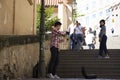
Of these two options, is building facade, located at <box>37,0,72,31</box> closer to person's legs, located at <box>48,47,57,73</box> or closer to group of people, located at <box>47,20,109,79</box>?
group of people, located at <box>47,20,109,79</box>

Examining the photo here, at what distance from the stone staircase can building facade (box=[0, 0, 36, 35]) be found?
2.01m

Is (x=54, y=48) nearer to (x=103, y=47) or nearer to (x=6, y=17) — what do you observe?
(x=6, y=17)

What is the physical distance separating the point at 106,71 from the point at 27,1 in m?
4.23

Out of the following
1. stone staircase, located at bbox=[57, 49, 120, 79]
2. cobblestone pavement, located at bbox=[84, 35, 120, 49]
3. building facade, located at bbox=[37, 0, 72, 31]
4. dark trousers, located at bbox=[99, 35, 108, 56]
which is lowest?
stone staircase, located at bbox=[57, 49, 120, 79]

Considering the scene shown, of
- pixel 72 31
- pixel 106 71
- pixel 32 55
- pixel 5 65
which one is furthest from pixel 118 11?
pixel 5 65

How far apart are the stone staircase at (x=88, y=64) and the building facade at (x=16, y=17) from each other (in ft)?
6.58

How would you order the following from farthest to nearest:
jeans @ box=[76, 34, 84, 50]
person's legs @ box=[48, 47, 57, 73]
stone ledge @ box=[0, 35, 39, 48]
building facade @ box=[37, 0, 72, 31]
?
1. building facade @ box=[37, 0, 72, 31]
2. jeans @ box=[76, 34, 84, 50]
3. person's legs @ box=[48, 47, 57, 73]
4. stone ledge @ box=[0, 35, 39, 48]

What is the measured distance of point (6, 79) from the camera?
39.7 feet

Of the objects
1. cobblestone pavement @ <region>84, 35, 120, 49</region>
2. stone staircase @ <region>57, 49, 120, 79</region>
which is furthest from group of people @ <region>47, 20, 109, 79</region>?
cobblestone pavement @ <region>84, 35, 120, 49</region>

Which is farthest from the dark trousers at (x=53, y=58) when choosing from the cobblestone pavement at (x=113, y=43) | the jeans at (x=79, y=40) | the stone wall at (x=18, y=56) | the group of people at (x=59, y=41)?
the cobblestone pavement at (x=113, y=43)

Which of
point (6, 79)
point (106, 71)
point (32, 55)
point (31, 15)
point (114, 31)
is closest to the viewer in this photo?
point (6, 79)

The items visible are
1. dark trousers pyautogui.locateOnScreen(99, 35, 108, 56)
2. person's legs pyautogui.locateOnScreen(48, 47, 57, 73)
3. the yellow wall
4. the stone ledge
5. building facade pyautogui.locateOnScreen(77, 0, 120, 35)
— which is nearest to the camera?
the stone ledge

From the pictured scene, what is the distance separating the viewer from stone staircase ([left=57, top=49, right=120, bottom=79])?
1852cm

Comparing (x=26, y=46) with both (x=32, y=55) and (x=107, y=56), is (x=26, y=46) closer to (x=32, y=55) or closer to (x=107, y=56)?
(x=32, y=55)
